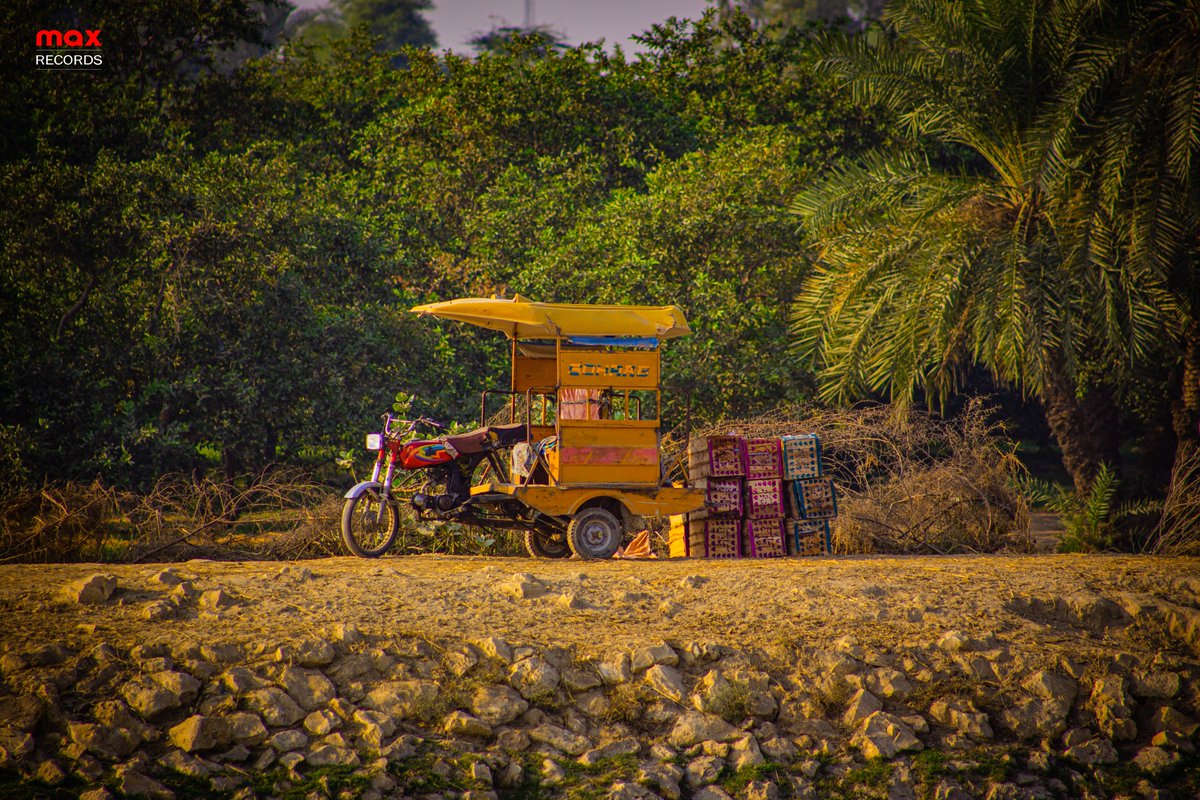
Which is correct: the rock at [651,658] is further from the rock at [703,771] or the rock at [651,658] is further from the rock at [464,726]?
the rock at [464,726]

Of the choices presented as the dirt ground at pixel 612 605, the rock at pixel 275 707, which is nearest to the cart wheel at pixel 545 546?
the dirt ground at pixel 612 605

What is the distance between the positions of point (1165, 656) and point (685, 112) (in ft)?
71.4

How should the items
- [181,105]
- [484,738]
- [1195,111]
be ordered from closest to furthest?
[484,738]
[1195,111]
[181,105]

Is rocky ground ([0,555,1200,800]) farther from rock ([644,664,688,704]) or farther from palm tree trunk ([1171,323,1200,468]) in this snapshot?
palm tree trunk ([1171,323,1200,468])

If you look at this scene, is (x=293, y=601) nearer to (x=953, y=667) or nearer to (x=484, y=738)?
(x=484, y=738)

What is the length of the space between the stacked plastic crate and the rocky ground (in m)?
3.36

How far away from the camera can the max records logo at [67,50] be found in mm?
20719

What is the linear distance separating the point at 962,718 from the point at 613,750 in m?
2.31

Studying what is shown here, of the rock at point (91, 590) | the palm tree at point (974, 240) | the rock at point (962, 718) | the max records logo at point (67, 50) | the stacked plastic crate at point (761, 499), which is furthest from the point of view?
the max records logo at point (67, 50)

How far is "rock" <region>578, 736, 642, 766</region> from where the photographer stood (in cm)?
717

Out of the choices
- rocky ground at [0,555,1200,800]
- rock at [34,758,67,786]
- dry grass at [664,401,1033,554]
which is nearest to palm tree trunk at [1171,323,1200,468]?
dry grass at [664,401,1033,554]

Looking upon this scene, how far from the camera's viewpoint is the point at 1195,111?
46.0 feet

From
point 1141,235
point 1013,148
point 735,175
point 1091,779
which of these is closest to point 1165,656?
point 1091,779

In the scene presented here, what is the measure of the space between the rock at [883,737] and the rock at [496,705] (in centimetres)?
215
